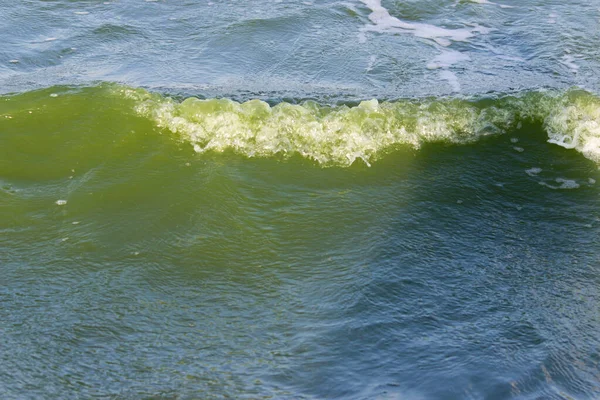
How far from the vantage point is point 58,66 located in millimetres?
7871

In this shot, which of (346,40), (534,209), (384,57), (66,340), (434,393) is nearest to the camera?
(434,393)

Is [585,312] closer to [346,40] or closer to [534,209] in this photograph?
[534,209]

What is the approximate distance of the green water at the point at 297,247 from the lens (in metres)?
3.46

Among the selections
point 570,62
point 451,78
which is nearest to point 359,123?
point 451,78

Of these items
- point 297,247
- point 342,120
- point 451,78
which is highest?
point 342,120

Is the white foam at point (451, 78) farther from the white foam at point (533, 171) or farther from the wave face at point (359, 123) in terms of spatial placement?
the white foam at point (533, 171)

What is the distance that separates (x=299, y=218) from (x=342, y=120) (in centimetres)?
137

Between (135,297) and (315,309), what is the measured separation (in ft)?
3.35

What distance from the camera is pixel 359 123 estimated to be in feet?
20.0

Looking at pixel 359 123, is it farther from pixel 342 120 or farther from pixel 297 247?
pixel 297 247

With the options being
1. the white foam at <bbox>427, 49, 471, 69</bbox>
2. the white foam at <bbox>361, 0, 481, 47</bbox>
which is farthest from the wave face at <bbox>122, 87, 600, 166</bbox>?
the white foam at <bbox>361, 0, 481, 47</bbox>

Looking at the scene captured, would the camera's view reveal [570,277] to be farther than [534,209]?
No

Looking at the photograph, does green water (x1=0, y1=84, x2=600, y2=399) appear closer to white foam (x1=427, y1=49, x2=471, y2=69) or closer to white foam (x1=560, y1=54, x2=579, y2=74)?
white foam (x1=560, y1=54, x2=579, y2=74)

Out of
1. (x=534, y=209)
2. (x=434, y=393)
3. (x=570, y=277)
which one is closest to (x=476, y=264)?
(x=570, y=277)
